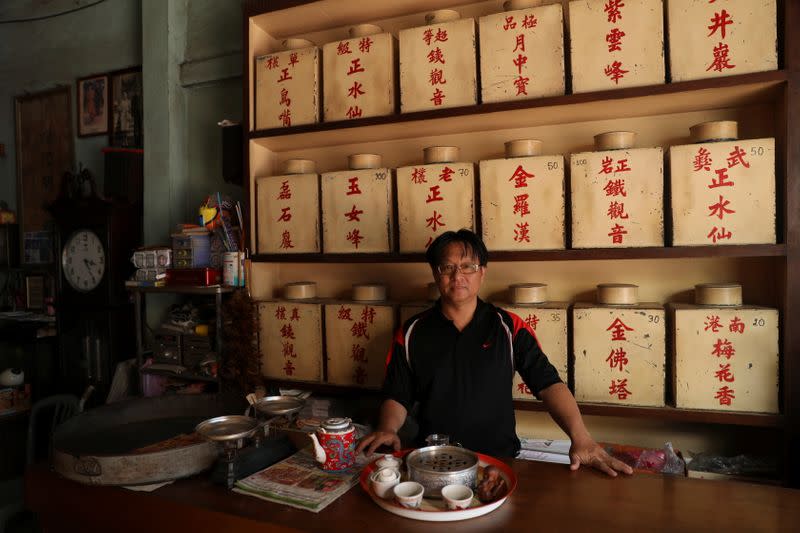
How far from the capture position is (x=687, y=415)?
1938 millimetres

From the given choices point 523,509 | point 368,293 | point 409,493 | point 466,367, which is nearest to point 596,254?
point 466,367

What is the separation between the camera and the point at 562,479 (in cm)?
142

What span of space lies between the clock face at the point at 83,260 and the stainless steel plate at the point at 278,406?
1.98 metres

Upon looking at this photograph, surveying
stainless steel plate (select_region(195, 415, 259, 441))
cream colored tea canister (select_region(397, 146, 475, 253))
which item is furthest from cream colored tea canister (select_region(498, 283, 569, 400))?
stainless steel plate (select_region(195, 415, 259, 441))

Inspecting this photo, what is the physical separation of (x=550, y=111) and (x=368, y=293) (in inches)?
44.1

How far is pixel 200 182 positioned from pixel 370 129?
1.32 m

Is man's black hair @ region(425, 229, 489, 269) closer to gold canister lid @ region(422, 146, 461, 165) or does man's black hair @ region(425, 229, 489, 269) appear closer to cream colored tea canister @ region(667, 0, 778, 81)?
gold canister lid @ region(422, 146, 461, 165)

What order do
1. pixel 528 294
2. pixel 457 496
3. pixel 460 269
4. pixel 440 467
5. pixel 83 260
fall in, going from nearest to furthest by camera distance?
1. pixel 457 496
2. pixel 440 467
3. pixel 460 269
4. pixel 528 294
5. pixel 83 260

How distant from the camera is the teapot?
4.79 feet

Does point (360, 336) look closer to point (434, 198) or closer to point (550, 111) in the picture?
point (434, 198)

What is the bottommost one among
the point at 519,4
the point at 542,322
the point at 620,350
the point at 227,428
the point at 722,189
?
the point at 227,428

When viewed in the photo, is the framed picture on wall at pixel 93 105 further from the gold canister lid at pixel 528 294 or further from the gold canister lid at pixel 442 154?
the gold canister lid at pixel 528 294

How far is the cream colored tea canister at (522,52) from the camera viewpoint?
2088 mm

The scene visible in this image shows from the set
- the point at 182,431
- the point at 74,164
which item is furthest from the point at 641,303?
the point at 74,164
